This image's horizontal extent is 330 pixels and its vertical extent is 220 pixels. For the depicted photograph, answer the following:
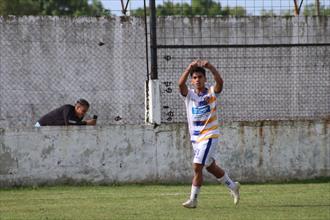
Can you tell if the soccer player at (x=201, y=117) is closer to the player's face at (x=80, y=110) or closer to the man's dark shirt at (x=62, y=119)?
the player's face at (x=80, y=110)

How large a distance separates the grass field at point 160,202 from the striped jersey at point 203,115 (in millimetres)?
985

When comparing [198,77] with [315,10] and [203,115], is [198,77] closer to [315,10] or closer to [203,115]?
[203,115]

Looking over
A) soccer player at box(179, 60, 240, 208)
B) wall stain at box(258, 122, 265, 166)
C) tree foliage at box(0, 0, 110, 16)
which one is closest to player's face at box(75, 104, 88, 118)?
wall stain at box(258, 122, 265, 166)

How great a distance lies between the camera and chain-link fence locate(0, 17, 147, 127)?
21.1 m

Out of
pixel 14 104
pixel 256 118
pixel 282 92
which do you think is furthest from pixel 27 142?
pixel 282 92

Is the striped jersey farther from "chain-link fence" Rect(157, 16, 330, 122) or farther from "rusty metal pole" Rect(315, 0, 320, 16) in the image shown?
"rusty metal pole" Rect(315, 0, 320, 16)

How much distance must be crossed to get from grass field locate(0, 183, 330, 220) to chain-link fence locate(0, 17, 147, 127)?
22.5 ft

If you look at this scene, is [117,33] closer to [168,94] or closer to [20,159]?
[168,94]

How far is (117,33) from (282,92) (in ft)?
15.4

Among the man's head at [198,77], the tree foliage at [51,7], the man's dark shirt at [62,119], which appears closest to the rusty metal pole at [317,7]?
the tree foliage at [51,7]

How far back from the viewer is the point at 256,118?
16469mm

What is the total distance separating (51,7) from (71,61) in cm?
1159

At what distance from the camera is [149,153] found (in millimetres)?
14984

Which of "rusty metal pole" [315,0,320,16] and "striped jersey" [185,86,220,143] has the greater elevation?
"rusty metal pole" [315,0,320,16]
